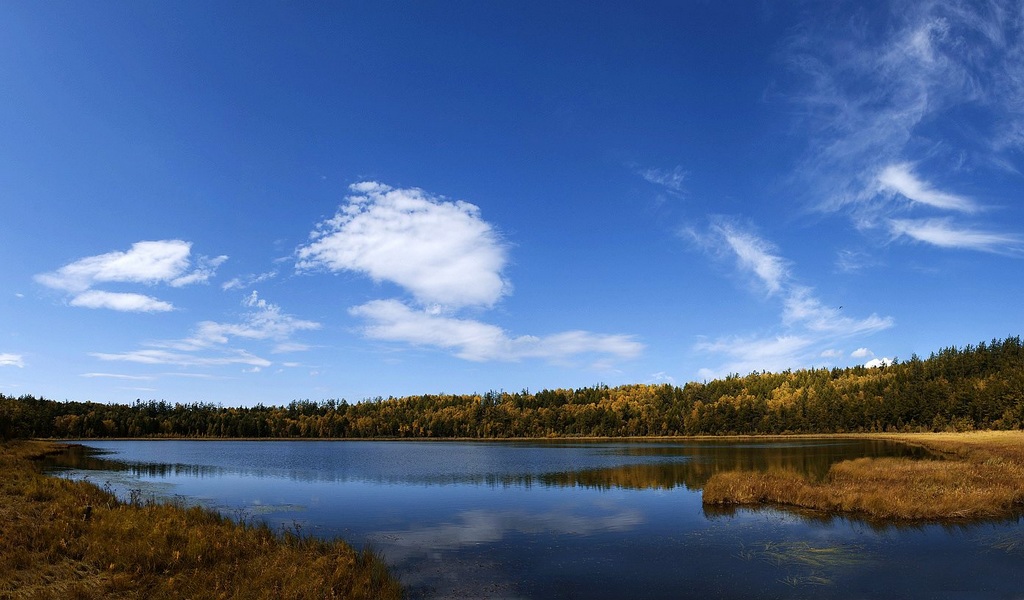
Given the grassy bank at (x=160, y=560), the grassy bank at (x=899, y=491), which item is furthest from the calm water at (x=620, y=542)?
the grassy bank at (x=160, y=560)

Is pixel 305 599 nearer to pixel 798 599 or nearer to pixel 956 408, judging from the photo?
pixel 798 599

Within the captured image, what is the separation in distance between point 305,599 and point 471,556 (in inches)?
434

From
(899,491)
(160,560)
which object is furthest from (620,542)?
(899,491)

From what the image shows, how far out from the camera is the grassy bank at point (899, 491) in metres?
37.5

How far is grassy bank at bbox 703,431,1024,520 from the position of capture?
37.5 metres

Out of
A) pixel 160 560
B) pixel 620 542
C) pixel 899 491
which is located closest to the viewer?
pixel 160 560

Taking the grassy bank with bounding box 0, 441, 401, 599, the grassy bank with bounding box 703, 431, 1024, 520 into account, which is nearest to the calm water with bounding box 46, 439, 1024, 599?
the grassy bank with bounding box 703, 431, 1024, 520

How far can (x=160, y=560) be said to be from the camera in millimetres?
21016

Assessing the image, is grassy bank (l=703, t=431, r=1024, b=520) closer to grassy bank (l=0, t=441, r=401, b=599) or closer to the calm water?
the calm water

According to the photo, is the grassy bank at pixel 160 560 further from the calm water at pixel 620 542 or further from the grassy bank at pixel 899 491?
the grassy bank at pixel 899 491

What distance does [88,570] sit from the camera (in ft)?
65.3

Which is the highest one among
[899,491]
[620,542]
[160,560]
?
[160,560]

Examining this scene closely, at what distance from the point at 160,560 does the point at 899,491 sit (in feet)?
144

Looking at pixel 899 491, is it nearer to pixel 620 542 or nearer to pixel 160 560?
pixel 620 542
